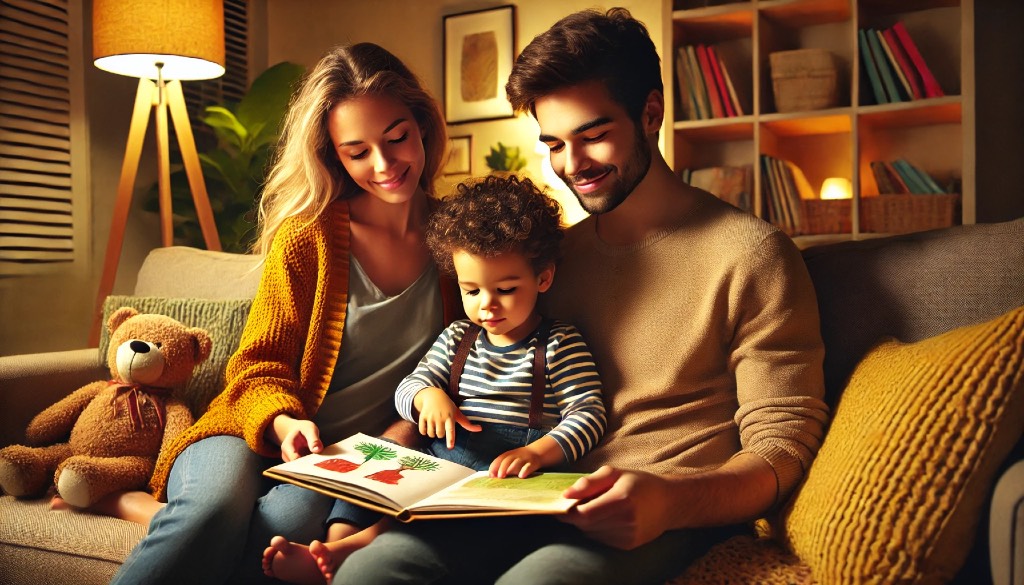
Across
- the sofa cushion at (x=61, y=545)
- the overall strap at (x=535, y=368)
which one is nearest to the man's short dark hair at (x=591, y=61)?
the overall strap at (x=535, y=368)

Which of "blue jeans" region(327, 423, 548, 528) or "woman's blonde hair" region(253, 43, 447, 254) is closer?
"blue jeans" region(327, 423, 548, 528)

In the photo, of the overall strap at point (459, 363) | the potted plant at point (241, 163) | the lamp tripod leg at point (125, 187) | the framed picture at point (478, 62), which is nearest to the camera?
the overall strap at point (459, 363)

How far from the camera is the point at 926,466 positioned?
979mm

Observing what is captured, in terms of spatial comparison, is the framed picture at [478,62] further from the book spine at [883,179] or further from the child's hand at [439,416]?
the child's hand at [439,416]

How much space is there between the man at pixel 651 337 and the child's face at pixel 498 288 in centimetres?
13

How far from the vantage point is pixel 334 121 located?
163 cm

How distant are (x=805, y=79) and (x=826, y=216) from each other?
495 mm

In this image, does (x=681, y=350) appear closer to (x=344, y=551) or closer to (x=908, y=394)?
(x=908, y=394)

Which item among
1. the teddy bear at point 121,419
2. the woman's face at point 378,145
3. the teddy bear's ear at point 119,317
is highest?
the woman's face at point 378,145

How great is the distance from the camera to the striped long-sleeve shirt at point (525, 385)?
53.0 inches

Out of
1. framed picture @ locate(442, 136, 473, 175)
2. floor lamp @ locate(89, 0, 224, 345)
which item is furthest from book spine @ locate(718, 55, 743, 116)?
floor lamp @ locate(89, 0, 224, 345)

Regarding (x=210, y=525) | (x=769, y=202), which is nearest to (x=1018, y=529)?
(x=210, y=525)

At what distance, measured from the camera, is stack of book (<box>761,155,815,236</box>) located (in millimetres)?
3125

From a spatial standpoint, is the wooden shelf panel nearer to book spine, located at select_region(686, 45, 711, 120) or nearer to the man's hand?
book spine, located at select_region(686, 45, 711, 120)
